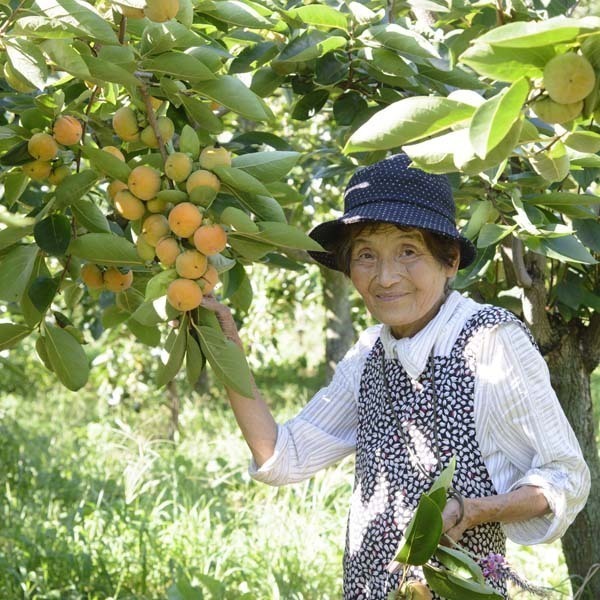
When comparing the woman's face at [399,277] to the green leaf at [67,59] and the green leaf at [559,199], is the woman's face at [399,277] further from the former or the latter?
the green leaf at [67,59]

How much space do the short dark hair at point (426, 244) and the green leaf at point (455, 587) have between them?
2.31 ft

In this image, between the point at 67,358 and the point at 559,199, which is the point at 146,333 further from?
the point at 559,199

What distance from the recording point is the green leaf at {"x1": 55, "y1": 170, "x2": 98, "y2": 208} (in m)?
1.47

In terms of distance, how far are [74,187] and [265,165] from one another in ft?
0.98

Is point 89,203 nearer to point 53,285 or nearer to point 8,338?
point 53,285

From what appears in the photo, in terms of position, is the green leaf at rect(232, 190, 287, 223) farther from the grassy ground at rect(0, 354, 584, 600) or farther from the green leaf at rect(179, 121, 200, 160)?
the grassy ground at rect(0, 354, 584, 600)

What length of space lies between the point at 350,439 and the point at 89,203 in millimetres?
861

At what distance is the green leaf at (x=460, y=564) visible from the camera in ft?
4.61

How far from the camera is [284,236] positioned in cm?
144

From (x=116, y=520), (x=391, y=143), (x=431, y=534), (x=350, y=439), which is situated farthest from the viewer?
(x=116, y=520)

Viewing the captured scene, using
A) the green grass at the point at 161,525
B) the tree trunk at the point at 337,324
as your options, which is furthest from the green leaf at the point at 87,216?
the tree trunk at the point at 337,324

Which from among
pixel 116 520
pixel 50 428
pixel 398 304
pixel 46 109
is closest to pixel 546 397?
pixel 398 304

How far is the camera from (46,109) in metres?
1.54

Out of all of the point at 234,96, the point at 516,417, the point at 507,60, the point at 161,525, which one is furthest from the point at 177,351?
the point at 161,525
